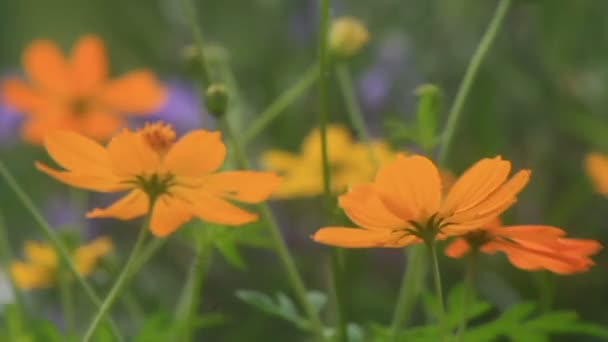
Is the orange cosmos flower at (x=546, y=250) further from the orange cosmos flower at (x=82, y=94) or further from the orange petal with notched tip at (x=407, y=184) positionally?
the orange cosmos flower at (x=82, y=94)

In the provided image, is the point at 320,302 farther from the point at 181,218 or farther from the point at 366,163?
the point at 366,163

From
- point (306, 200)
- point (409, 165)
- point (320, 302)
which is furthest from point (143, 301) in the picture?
point (409, 165)

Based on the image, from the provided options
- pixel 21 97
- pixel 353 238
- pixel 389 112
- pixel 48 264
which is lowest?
pixel 353 238

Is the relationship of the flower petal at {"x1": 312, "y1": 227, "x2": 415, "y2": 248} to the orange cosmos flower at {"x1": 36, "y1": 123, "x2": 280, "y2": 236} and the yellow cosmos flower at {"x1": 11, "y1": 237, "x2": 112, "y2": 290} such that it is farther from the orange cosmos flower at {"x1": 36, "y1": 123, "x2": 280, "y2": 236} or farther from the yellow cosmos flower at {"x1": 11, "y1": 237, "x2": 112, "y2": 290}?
the yellow cosmos flower at {"x1": 11, "y1": 237, "x2": 112, "y2": 290}

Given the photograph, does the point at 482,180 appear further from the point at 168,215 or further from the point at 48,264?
the point at 48,264

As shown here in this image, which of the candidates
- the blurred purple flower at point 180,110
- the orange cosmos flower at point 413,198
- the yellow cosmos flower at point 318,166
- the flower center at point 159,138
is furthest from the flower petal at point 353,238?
the blurred purple flower at point 180,110

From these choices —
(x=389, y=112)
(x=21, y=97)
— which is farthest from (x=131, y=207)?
(x=389, y=112)
